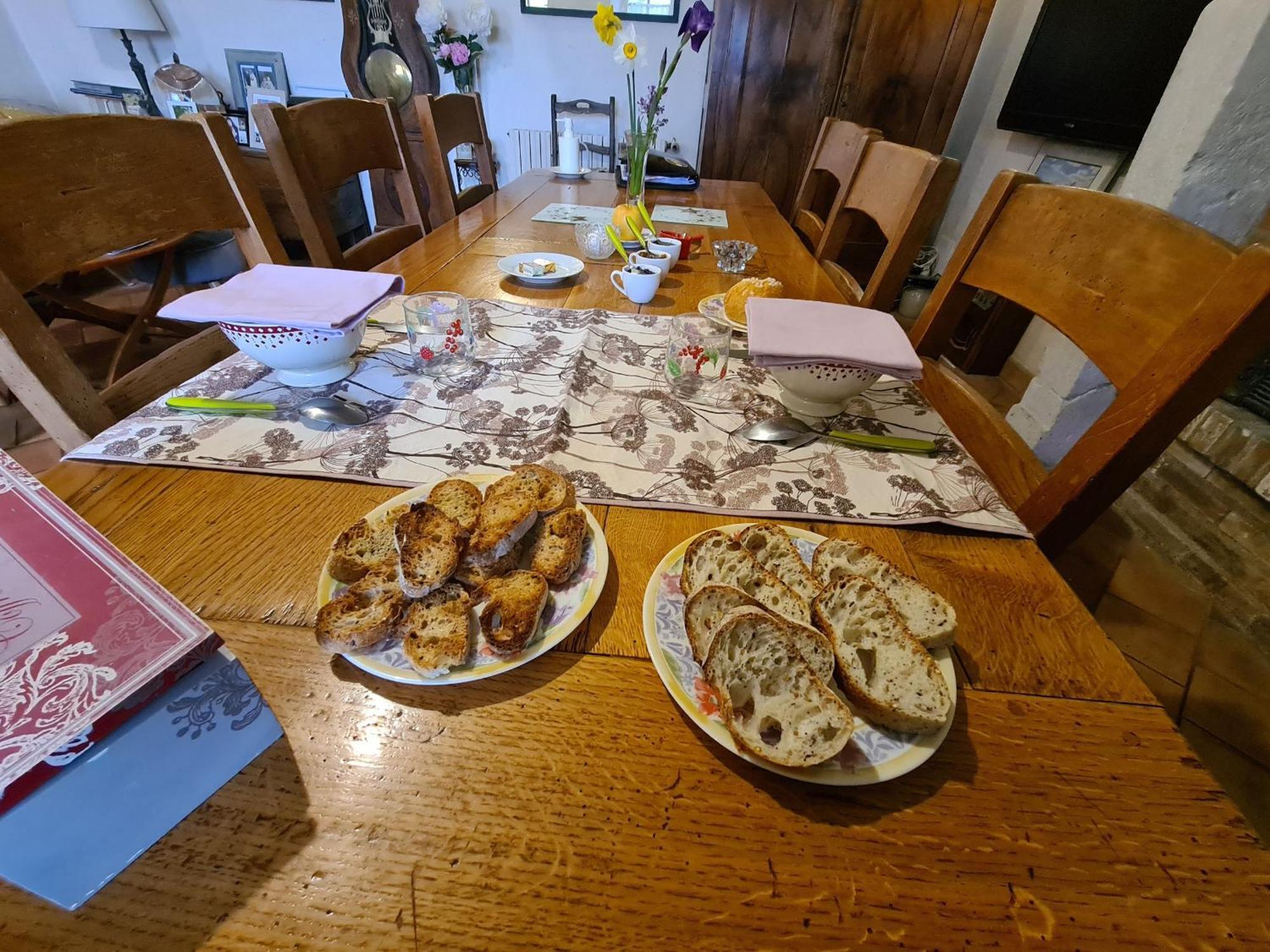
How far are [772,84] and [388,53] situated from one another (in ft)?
7.43

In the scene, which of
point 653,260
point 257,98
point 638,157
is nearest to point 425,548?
point 653,260

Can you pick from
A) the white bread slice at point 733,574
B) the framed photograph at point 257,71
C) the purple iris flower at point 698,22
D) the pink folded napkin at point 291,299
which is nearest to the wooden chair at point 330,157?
the pink folded napkin at point 291,299

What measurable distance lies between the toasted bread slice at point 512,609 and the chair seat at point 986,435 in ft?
1.95

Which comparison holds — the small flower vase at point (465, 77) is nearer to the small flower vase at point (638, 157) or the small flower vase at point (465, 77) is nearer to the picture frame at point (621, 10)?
the picture frame at point (621, 10)

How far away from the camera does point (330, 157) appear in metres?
1.22

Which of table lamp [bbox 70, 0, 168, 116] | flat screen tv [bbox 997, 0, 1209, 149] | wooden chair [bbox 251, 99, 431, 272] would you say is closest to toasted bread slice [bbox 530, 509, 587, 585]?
wooden chair [bbox 251, 99, 431, 272]

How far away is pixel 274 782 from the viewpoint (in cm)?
→ 36

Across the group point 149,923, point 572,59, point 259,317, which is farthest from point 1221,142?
point 572,59

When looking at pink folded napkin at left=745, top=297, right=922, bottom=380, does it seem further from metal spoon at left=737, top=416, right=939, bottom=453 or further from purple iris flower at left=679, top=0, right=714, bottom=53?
purple iris flower at left=679, top=0, right=714, bottom=53

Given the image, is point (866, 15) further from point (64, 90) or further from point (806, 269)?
point (64, 90)

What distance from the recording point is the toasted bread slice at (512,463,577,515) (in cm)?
54

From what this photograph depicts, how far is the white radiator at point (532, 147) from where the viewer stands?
357cm

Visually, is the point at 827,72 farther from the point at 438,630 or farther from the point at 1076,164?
the point at 438,630

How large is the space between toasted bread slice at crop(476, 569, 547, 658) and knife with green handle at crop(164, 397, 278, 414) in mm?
458
